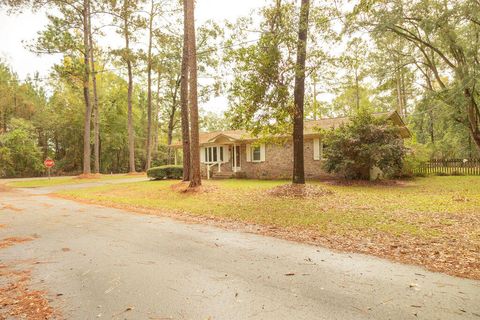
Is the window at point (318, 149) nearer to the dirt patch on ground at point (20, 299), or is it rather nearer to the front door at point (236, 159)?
the front door at point (236, 159)

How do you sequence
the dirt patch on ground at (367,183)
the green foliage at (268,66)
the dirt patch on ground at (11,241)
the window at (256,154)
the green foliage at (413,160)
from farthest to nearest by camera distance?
1. the window at (256,154)
2. the green foliage at (413,160)
3. the dirt patch on ground at (367,183)
4. the green foliage at (268,66)
5. the dirt patch on ground at (11,241)

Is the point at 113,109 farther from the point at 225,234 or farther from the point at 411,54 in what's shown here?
the point at 225,234

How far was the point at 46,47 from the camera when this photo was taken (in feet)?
64.8

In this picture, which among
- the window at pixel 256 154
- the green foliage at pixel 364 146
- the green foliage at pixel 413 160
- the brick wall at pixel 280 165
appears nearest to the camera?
the green foliage at pixel 364 146

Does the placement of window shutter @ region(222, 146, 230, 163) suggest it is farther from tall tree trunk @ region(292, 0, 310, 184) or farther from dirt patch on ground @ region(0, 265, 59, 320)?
dirt patch on ground @ region(0, 265, 59, 320)

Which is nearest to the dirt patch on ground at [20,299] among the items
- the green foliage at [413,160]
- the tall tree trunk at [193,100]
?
the tall tree trunk at [193,100]

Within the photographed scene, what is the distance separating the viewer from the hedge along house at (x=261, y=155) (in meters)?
18.2

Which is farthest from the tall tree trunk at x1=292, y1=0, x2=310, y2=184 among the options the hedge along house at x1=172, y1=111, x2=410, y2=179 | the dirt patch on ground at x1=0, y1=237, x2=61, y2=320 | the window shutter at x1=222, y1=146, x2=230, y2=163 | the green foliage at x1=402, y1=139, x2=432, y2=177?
the window shutter at x1=222, y1=146, x2=230, y2=163

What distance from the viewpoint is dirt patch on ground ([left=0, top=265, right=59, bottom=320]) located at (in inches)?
114

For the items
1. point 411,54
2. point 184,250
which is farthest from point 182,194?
point 411,54

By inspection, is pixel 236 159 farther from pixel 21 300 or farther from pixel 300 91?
pixel 21 300

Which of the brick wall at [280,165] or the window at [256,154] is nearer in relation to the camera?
the brick wall at [280,165]

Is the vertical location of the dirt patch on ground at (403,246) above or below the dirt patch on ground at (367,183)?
below

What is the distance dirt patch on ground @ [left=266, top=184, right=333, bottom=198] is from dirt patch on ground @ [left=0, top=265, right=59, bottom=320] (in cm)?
870
